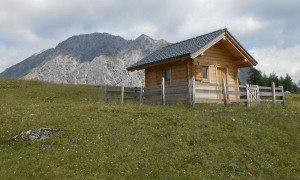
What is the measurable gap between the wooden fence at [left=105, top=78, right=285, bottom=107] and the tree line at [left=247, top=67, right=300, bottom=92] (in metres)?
62.4

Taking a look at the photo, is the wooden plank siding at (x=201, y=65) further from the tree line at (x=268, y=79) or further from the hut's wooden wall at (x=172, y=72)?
the tree line at (x=268, y=79)

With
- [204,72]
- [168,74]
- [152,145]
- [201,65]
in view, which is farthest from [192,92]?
[152,145]

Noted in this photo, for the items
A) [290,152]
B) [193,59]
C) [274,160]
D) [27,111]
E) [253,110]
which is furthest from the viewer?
[193,59]

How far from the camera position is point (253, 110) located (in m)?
20.0

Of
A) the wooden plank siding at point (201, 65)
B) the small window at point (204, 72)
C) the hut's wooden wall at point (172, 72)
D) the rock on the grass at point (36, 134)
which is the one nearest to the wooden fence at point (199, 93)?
the wooden plank siding at point (201, 65)

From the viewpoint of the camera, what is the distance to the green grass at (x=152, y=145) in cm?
1071

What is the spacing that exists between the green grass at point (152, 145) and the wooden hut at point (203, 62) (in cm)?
670

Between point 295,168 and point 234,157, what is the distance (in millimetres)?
2391

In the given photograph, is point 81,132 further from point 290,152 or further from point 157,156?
point 290,152

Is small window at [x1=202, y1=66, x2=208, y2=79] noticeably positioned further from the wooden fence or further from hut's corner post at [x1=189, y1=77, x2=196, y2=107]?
hut's corner post at [x1=189, y1=77, x2=196, y2=107]

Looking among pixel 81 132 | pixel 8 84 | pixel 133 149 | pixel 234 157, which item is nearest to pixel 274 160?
pixel 234 157

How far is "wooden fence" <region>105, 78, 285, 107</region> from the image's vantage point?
21.4 m

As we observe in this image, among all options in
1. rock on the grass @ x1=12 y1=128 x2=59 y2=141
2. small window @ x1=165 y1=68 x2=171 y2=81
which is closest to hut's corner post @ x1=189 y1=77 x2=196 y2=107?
small window @ x1=165 y1=68 x2=171 y2=81

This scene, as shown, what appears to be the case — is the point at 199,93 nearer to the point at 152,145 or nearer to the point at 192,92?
the point at 192,92
